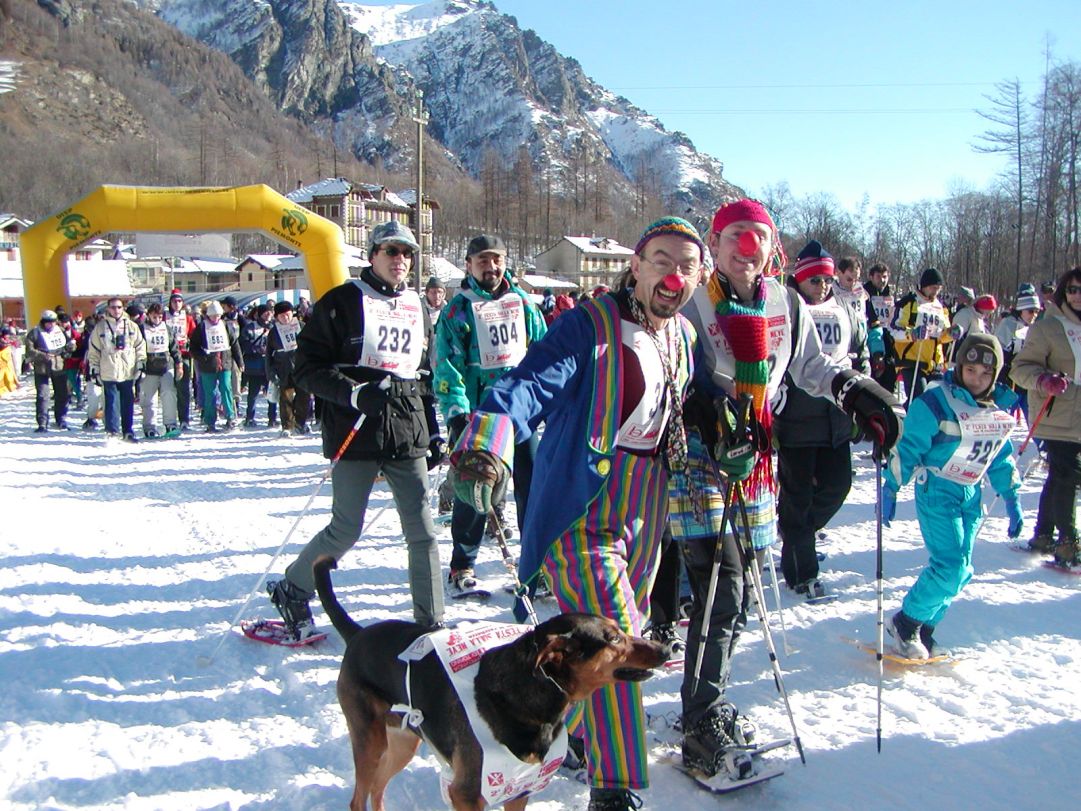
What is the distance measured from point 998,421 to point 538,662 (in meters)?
3.28

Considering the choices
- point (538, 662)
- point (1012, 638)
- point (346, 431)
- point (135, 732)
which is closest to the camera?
point (538, 662)

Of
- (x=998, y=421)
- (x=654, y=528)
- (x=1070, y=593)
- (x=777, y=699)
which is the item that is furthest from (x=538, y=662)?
(x=1070, y=593)

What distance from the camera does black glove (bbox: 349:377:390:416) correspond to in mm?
3918

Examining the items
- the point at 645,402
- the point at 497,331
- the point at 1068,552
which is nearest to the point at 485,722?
the point at 645,402

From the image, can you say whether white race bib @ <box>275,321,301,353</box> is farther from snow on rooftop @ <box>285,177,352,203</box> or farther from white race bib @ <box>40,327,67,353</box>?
snow on rooftop @ <box>285,177,352,203</box>

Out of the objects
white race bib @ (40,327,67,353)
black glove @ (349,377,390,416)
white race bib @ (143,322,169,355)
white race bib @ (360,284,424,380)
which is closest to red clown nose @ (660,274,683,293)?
black glove @ (349,377,390,416)

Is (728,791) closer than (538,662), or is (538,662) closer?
(538,662)

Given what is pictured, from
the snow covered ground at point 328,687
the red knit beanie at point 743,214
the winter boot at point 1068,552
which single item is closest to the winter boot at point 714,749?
the snow covered ground at point 328,687

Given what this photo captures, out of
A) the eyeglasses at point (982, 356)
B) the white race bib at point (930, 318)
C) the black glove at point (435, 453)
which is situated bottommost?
the black glove at point (435, 453)

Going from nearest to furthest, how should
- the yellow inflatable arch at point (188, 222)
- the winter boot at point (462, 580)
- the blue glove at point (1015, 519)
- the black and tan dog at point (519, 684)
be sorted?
the black and tan dog at point (519, 684)
the blue glove at point (1015, 519)
the winter boot at point (462, 580)
the yellow inflatable arch at point (188, 222)

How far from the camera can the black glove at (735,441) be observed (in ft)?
9.07

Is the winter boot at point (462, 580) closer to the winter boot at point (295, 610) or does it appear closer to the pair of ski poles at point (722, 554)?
the winter boot at point (295, 610)

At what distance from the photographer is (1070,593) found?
5.27m

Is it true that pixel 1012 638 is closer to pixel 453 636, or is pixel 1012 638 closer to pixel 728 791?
pixel 728 791
